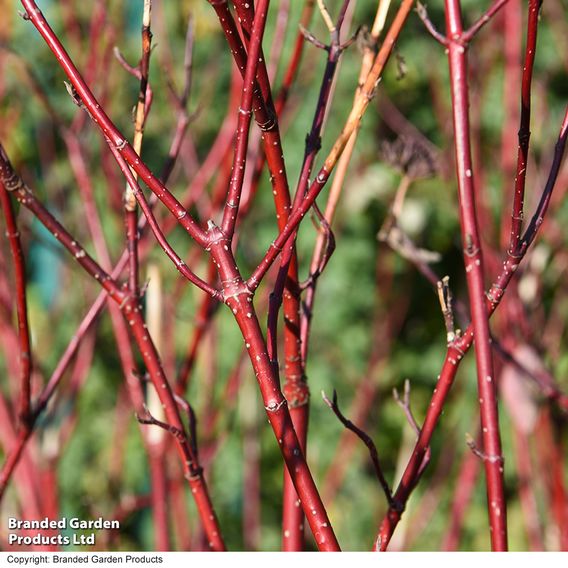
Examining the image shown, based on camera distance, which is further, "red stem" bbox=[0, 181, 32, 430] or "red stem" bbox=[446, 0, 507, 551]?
"red stem" bbox=[0, 181, 32, 430]

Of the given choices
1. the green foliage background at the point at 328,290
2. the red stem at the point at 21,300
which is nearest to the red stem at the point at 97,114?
the red stem at the point at 21,300

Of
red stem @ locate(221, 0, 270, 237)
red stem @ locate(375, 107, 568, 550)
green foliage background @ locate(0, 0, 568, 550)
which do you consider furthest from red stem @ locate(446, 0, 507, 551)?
green foliage background @ locate(0, 0, 568, 550)

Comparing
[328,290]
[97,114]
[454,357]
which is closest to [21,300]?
[97,114]

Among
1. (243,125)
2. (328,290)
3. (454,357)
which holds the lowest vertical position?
(454,357)

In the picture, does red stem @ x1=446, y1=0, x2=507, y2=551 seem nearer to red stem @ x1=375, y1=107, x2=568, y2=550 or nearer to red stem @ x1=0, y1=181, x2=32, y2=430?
red stem @ x1=375, y1=107, x2=568, y2=550

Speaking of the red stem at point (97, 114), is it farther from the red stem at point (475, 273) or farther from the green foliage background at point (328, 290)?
the green foliage background at point (328, 290)

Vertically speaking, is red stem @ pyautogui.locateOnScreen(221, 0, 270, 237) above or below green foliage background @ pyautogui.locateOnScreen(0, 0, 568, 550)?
below

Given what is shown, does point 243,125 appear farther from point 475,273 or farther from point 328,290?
point 328,290

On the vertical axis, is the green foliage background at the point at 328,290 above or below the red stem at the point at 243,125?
above

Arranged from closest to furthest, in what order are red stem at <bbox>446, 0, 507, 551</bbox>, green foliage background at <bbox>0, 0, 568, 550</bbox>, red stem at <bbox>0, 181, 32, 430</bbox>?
red stem at <bbox>446, 0, 507, 551</bbox> → red stem at <bbox>0, 181, 32, 430</bbox> → green foliage background at <bbox>0, 0, 568, 550</bbox>

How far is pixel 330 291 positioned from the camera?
3.47m

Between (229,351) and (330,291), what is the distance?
1.83 ft

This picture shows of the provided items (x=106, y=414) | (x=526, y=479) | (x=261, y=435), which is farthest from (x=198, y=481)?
(x=106, y=414)

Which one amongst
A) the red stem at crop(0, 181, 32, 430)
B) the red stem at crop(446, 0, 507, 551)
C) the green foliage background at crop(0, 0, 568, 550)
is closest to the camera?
the red stem at crop(446, 0, 507, 551)
